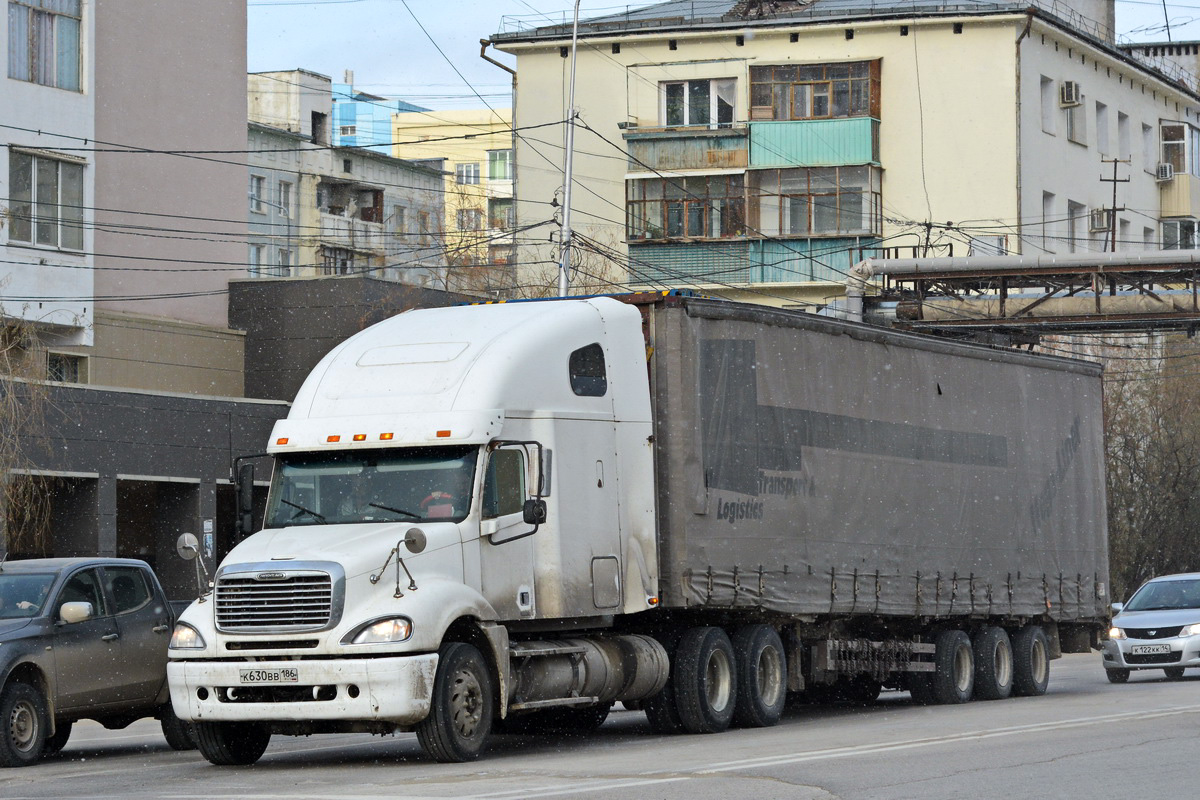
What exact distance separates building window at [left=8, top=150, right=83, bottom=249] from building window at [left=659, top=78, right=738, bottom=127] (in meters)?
26.0

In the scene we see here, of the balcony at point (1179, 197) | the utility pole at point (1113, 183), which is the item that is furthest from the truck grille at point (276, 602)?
the balcony at point (1179, 197)

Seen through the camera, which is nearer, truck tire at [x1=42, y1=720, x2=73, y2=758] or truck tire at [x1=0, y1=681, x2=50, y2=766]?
truck tire at [x1=0, y1=681, x2=50, y2=766]

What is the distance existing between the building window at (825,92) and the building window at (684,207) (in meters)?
2.78

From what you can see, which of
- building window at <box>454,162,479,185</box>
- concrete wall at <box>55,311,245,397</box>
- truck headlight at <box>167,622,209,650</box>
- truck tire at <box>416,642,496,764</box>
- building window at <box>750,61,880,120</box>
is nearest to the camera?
truck tire at <box>416,642,496,764</box>

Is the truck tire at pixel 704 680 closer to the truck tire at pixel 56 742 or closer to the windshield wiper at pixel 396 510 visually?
the windshield wiper at pixel 396 510

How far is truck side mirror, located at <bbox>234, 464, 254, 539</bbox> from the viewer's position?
49.8 feet

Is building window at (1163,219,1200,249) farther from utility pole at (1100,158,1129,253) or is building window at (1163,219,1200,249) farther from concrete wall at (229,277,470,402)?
concrete wall at (229,277,470,402)

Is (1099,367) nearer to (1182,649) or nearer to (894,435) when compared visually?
(1182,649)

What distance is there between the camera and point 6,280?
103 ft

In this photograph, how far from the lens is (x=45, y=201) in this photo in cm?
3441

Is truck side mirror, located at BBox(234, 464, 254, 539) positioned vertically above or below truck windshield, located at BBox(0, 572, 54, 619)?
above

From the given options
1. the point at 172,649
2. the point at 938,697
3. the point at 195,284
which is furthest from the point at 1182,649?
the point at 195,284

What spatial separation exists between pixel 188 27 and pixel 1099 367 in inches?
885

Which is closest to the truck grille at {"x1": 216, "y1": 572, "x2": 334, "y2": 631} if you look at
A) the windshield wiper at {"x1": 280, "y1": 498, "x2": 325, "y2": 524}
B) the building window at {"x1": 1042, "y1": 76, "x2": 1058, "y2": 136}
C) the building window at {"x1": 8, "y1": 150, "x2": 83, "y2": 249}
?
the windshield wiper at {"x1": 280, "y1": 498, "x2": 325, "y2": 524}
